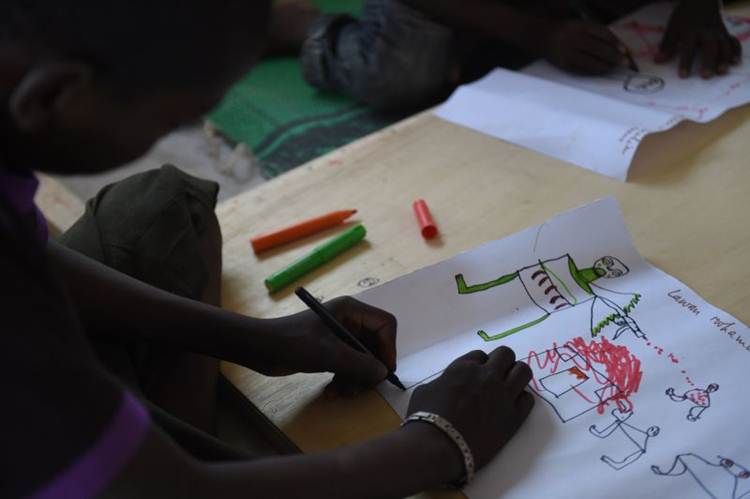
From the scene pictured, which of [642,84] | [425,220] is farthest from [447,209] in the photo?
[642,84]

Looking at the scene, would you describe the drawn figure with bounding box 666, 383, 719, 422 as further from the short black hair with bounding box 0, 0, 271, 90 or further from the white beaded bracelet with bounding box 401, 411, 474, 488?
the short black hair with bounding box 0, 0, 271, 90

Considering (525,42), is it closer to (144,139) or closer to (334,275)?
(334,275)

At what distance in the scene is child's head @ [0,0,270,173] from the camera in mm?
472

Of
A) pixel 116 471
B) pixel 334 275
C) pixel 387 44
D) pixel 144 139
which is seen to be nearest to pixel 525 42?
pixel 387 44

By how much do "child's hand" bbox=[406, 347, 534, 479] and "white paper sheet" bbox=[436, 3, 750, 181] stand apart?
39cm

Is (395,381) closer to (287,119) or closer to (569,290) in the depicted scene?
(569,290)

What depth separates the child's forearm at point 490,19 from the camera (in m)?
1.36

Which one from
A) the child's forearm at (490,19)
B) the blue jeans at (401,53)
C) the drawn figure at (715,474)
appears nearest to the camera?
the drawn figure at (715,474)

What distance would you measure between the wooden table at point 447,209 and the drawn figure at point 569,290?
0.23 ft

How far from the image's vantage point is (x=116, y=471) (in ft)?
1.63

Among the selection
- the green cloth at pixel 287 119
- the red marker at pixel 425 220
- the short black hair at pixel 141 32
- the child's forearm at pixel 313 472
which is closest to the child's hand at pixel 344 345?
the child's forearm at pixel 313 472

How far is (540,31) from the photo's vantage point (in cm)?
133

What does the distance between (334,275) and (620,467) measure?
40cm

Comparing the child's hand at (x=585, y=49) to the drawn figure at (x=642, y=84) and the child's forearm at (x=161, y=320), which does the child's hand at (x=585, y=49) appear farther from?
the child's forearm at (x=161, y=320)
